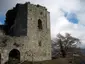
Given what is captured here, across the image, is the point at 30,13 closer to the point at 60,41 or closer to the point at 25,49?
the point at 25,49

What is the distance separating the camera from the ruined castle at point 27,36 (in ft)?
89.6

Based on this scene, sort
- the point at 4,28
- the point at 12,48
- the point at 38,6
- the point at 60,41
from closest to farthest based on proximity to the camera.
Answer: the point at 12,48
the point at 38,6
the point at 4,28
the point at 60,41

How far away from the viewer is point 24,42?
95.5ft

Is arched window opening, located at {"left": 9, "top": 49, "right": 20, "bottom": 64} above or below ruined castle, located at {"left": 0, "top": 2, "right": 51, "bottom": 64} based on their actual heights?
below

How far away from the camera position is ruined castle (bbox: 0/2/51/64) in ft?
89.6

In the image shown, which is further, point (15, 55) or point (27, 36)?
point (27, 36)

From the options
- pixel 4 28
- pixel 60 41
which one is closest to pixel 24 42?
pixel 4 28

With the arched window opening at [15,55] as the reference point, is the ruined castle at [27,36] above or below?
above

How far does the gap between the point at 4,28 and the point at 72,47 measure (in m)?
16.3

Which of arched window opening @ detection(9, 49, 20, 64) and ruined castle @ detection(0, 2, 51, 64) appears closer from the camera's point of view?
ruined castle @ detection(0, 2, 51, 64)

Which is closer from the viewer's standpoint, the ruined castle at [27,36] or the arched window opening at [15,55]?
the ruined castle at [27,36]

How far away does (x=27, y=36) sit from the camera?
29906 millimetres

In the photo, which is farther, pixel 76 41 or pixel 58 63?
pixel 76 41

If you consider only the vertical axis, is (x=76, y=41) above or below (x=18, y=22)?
below
